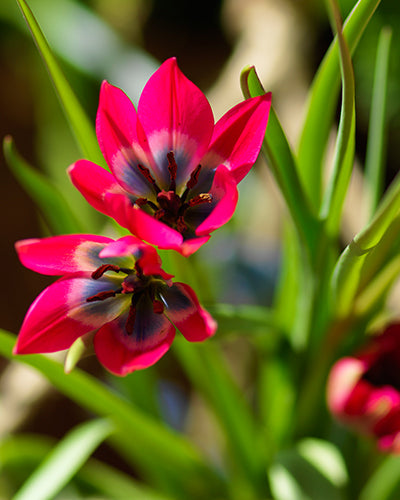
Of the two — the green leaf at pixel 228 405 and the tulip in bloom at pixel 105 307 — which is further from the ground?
the tulip in bloom at pixel 105 307

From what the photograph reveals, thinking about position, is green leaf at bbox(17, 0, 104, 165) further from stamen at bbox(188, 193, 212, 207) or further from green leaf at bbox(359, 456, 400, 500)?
green leaf at bbox(359, 456, 400, 500)

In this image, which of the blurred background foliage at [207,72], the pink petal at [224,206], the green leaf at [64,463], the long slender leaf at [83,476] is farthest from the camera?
the blurred background foliage at [207,72]

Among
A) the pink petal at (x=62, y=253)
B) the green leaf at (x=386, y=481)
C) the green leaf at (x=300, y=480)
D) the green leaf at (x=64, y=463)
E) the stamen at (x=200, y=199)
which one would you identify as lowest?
the green leaf at (x=386, y=481)

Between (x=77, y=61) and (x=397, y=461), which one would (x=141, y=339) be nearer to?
(x=397, y=461)

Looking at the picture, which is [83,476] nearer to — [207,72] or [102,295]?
[102,295]

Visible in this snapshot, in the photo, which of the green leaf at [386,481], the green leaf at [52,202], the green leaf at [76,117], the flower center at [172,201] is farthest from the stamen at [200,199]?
the green leaf at [386,481]

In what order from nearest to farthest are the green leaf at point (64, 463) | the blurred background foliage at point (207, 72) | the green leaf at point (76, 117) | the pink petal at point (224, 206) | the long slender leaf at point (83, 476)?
the pink petal at point (224, 206), the green leaf at point (76, 117), the green leaf at point (64, 463), the long slender leaf at point (83, 476), the blurred background foliage at point (207, 72)

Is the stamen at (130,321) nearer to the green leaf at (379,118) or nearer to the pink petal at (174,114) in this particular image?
the pink petal at (174,114)

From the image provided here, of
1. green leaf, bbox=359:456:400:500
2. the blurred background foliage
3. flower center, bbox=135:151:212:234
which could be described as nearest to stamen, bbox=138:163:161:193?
flower center, bbox=135:151:212:234

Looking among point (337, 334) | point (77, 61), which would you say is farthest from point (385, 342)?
point (77, 61)
